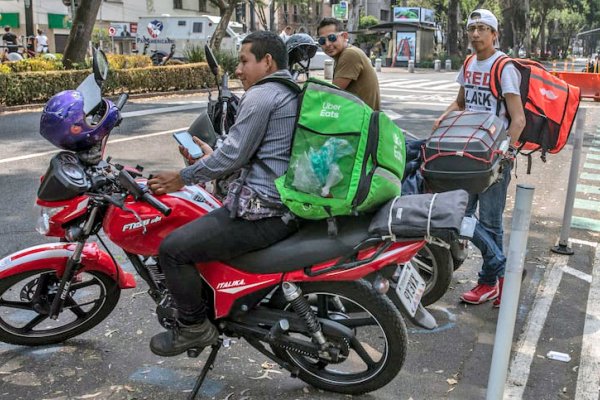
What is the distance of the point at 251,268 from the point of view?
3078 millimetres

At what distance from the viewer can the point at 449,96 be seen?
66.2ft

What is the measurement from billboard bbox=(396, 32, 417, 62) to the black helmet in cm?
3795

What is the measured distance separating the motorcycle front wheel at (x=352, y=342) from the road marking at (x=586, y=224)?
3.98m

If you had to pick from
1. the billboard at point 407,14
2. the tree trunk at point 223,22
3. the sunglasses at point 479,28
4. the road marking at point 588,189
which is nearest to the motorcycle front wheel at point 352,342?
the sunglasses at point 479,28

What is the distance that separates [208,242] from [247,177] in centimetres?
36

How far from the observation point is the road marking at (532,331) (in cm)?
347

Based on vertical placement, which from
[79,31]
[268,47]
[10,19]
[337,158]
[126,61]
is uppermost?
[10,19]

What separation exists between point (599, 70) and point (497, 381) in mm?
20561

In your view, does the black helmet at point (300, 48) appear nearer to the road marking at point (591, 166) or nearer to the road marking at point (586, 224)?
the road marking at point (586, 224)

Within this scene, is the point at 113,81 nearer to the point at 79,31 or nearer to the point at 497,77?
the point at 79,31

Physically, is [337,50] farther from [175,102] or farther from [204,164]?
[175,102]

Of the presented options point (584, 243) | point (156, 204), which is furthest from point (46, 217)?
point (584, 243)

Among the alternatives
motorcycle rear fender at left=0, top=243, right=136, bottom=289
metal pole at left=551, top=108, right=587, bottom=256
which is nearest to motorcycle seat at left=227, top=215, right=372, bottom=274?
motorcycle rear fender at left=0, top=243, right=136, bottom=289

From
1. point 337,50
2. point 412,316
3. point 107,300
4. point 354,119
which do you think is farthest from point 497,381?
point 337,50
